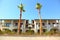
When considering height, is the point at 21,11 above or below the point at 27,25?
above

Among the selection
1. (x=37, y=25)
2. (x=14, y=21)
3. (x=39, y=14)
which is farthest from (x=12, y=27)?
(x=39, y=14)

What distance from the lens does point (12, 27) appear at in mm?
27422

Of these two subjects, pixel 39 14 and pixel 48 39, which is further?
pixel 39 14

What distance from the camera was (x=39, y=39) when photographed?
1217 cm

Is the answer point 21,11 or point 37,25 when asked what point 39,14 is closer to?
point 21,11

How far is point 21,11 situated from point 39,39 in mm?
11659

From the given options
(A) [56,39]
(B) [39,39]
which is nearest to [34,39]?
(B) [39,39]

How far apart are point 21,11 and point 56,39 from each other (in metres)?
12.2

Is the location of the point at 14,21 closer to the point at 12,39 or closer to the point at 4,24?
the point at 4,24

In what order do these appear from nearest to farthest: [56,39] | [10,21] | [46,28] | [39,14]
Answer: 1. [56,39]
2. [39,14]
3. [46,28]
4. [10,21]

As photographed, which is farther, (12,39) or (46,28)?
(46,28)

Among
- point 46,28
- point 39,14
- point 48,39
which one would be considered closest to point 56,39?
point 48,39

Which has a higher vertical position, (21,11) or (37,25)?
(21,11)

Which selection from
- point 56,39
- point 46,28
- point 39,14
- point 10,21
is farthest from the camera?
point 10,21
